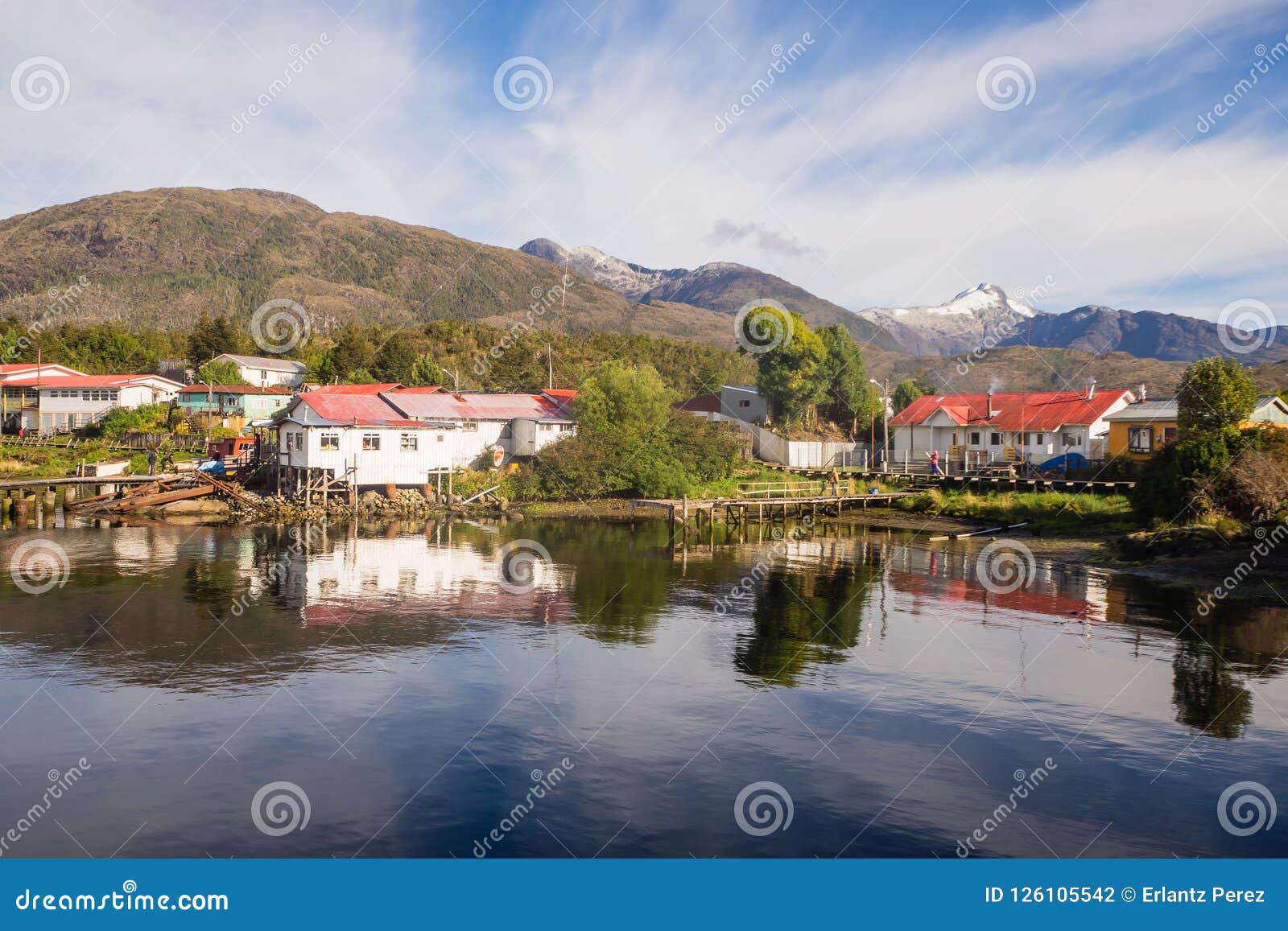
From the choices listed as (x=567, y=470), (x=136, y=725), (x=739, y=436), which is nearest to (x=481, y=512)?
(x=567, y=470)

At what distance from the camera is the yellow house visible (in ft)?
169

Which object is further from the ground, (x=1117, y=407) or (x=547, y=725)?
(x=1117, y=407)

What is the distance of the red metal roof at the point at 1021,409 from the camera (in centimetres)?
5975

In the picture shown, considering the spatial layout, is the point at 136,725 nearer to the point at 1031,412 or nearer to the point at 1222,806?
the point at 1222,806

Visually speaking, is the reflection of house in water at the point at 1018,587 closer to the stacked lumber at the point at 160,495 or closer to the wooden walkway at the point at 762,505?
the wooden walkway at the point at 762,505

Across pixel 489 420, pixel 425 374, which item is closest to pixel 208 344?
pixel 425 374

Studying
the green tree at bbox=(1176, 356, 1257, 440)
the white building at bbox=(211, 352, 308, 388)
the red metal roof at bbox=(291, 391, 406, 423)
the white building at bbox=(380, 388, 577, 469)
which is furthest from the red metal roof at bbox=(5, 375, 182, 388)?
the green tree at bbox=(1176, 356, 1257, 440)

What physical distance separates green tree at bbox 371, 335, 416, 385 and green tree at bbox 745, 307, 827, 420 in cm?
3259

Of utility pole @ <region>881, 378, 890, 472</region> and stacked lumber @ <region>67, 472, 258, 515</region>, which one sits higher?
utility pole @ <region>881, 378, 890, 472</region>

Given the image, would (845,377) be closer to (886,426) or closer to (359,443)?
(886,426)

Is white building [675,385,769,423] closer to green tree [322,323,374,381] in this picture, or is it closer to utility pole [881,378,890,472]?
utility pole [881,378,890,472]

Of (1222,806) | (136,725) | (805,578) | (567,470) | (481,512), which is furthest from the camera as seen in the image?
(567,470)

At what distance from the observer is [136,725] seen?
57.9ft

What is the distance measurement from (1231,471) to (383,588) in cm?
3139
